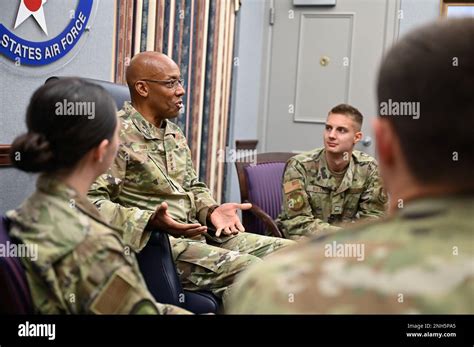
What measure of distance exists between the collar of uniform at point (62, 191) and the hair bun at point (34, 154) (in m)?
0.02

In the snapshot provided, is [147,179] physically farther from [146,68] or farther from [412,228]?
[412,228]

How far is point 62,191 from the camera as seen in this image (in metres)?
1.19

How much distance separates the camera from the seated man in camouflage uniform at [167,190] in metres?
2.11

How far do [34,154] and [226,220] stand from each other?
3.94 feet

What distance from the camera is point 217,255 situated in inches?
84.0

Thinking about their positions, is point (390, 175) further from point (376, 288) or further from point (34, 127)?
point (34, 127)

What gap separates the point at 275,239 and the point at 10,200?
0.98 m

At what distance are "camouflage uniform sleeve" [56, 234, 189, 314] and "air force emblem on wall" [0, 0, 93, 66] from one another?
4.46 ft

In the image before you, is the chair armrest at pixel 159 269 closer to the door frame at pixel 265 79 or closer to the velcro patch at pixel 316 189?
the velcro patch at pixel 316 189

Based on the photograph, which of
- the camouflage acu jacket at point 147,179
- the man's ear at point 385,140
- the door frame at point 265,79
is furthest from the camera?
the door frame at point 265,79

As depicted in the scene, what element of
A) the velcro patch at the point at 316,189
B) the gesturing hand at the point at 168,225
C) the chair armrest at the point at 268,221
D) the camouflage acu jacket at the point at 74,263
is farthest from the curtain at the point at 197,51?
the camouflage acu jacket at the point at 74,263

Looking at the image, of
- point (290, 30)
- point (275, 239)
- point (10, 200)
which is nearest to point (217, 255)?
point (275, 239)

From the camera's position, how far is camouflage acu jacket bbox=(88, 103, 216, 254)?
2059mm

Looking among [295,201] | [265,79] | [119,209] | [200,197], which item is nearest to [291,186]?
[295,201]
